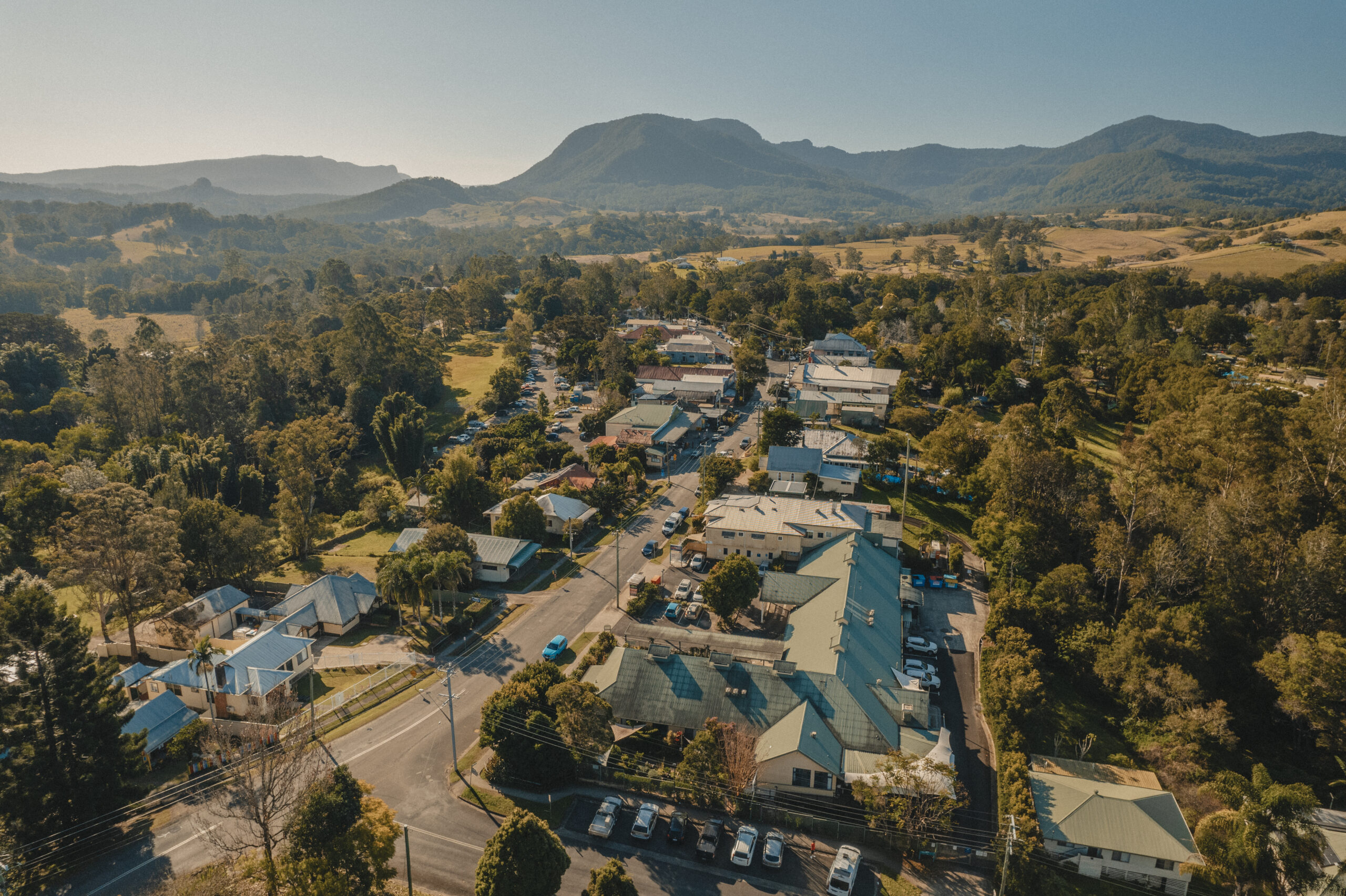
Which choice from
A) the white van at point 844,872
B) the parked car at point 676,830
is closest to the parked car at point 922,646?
the white van at point 844,872

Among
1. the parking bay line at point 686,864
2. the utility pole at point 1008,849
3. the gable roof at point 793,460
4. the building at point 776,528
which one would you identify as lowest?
the parking bay line at point 686,864

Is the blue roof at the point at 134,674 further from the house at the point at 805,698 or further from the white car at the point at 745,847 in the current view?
the white car at the point at 745,847

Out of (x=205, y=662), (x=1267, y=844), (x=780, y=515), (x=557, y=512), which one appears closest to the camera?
(x=1267, y=844)

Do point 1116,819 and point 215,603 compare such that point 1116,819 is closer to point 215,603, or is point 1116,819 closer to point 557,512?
point 557,512

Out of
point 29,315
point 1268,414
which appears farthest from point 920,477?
point 29,315

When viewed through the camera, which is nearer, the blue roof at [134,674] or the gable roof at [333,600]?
the blue roof at [134,674]

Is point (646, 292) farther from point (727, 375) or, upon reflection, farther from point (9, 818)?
point (9, 818)

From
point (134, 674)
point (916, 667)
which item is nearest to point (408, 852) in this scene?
point (134, 674)
